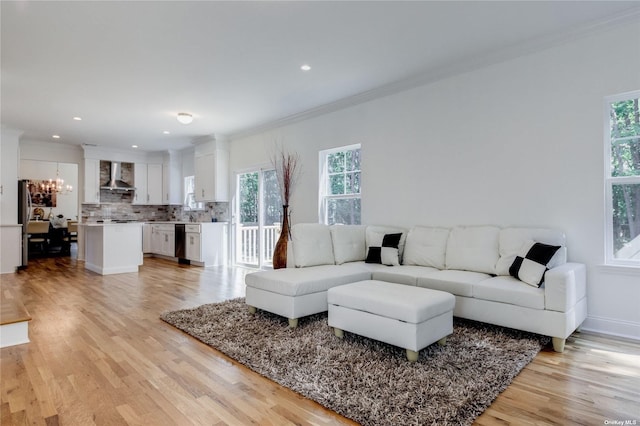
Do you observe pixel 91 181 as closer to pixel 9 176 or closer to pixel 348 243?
pixel 9 176

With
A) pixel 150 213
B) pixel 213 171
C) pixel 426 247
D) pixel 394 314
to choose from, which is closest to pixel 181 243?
pixel 213 171

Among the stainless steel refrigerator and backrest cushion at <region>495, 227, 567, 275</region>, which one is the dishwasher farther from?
backrest cushion at <region>495, 227, 567, 275</region>

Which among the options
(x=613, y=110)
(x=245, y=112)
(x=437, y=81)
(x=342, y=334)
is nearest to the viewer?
(x=342, y=334)

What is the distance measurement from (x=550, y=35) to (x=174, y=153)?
827cm

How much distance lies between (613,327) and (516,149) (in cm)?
180

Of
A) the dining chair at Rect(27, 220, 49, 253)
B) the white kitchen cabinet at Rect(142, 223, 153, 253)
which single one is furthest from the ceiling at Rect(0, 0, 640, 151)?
the dining chair at Rect(27, 220, 49, 253)

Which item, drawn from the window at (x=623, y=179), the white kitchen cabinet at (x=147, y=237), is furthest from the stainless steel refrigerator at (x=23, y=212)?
the window at (x=623, y=179)

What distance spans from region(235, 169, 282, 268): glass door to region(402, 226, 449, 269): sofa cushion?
2.87 meters

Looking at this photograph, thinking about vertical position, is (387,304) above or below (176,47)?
below

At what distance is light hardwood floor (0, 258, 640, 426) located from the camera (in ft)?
5.99

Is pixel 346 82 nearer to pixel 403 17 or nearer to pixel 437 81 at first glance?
pixel 437 81

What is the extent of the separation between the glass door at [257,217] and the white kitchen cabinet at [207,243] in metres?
0.36

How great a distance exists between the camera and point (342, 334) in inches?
115

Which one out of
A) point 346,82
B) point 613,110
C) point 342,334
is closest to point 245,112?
point 346,82
